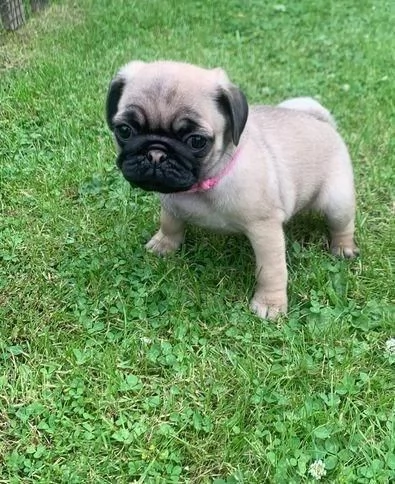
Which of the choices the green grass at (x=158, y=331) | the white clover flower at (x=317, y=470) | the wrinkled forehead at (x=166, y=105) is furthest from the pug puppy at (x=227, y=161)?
the white clover flower at (x=317, y=470)

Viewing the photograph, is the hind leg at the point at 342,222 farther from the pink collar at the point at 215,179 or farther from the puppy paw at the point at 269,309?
the pink collar at the point at 215,179

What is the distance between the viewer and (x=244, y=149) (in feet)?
10.0

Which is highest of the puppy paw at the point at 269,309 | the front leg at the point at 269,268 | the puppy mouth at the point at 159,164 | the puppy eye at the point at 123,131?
the puppy eye at the point at 123,131

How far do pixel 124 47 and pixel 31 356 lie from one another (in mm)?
3331

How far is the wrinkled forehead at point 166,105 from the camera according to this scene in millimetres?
2693

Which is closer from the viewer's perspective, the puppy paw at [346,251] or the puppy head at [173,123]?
the puppy head at [173,123]

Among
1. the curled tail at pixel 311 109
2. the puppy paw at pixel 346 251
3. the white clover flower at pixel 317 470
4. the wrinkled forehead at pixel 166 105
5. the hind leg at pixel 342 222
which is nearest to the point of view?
the white clover flower at pixel 317 470

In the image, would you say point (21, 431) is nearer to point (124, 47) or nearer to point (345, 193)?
point (345, 193)

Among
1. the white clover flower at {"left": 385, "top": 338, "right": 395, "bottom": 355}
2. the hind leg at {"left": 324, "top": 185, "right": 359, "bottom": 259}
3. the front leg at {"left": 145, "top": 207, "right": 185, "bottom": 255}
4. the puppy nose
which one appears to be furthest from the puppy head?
the white clover flower at {"left": 385, "top": 338, "right": 395, "bottom": 355}

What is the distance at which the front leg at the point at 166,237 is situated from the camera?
3471mm

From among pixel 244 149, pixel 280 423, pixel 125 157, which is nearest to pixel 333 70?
pixel 244 149

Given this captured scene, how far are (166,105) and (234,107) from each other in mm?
284

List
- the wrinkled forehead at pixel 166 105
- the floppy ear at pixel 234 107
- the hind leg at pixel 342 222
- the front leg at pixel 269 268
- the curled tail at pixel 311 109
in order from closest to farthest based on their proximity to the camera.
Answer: the wrinkled forehead at pixel 166 105 → the floppy ear at pixel 234 107 → the front leg at pixel 269 268 → the hind leg at pixel 342 222 → the curled tail at pixel 311 109

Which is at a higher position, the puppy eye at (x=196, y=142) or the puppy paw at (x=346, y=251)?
the puppy eye at (x=196, y=142)
